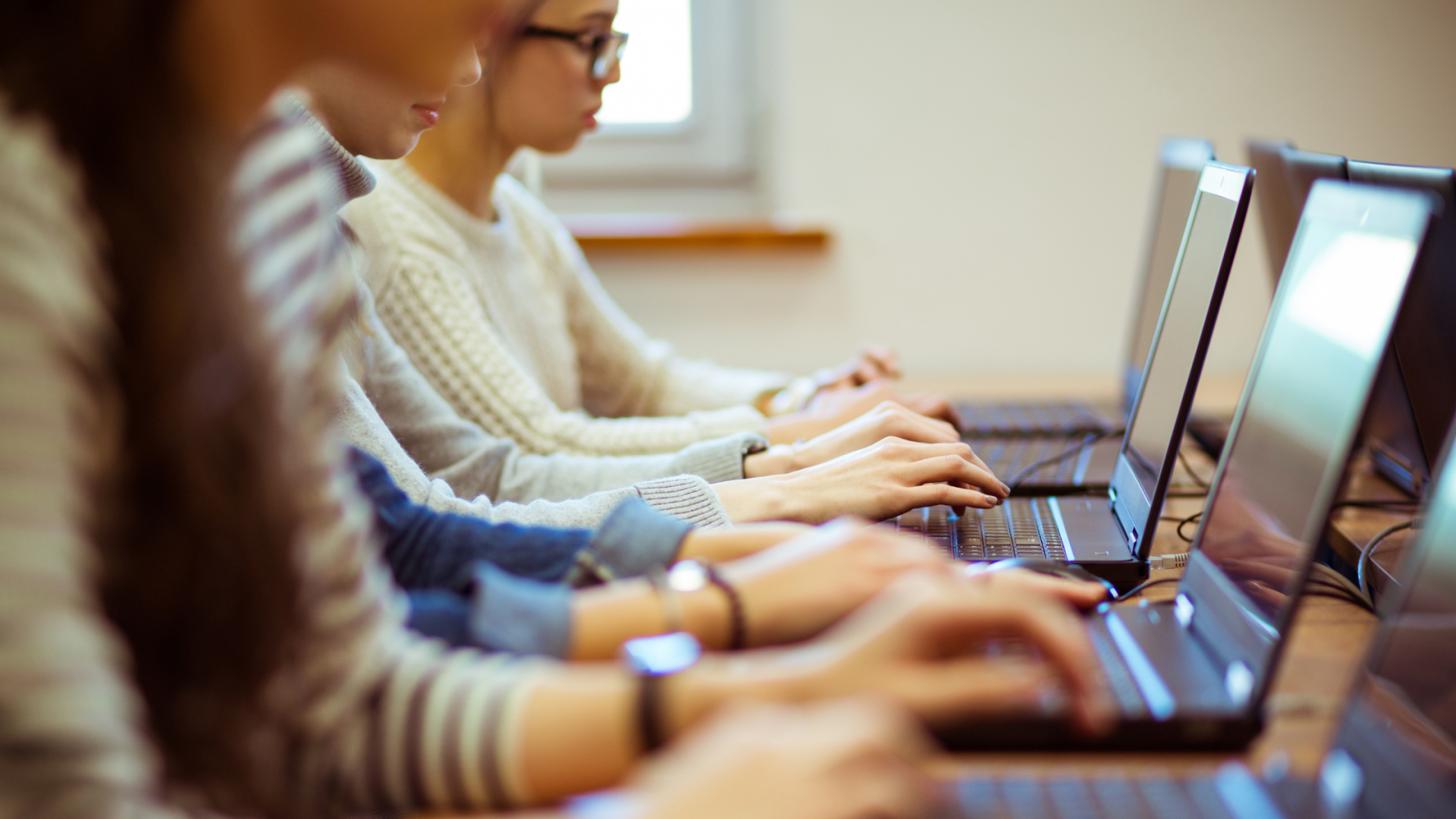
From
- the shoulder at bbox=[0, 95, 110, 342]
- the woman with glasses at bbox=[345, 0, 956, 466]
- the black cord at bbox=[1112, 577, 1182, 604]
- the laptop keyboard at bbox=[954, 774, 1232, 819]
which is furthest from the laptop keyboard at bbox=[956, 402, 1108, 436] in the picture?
the shoulder at bbox=[0, 95, 110, 342]

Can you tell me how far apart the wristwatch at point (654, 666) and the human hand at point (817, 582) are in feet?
0.13

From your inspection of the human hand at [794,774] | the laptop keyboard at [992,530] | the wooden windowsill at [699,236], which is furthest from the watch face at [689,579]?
the wooden windowsill at [699,236]

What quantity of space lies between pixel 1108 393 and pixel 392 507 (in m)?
1.23

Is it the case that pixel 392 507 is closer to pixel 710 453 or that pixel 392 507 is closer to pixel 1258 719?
pixel 710 453

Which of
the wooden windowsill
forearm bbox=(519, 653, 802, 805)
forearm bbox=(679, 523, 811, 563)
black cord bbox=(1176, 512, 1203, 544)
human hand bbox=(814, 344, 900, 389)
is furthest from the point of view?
the wooden windowsill

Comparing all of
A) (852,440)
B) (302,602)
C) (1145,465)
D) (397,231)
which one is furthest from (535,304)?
(302,602)

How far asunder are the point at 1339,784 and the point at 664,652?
34 cm

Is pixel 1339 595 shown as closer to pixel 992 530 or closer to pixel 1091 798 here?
pixel 992 530

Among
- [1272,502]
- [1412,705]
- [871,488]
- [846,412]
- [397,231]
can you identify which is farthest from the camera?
[846,412]

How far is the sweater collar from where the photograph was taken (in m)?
0.82

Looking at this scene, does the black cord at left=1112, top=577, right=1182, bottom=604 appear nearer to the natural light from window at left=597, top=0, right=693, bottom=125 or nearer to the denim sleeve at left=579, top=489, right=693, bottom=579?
the denim sleeve at left=579, top=489, right=693, bottom=579

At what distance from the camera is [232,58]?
503mm

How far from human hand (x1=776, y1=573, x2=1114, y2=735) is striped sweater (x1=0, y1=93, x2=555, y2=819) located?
154 millimetres

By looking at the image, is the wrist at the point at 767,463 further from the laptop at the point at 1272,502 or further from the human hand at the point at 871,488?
the laptop at the point at 1272,502
